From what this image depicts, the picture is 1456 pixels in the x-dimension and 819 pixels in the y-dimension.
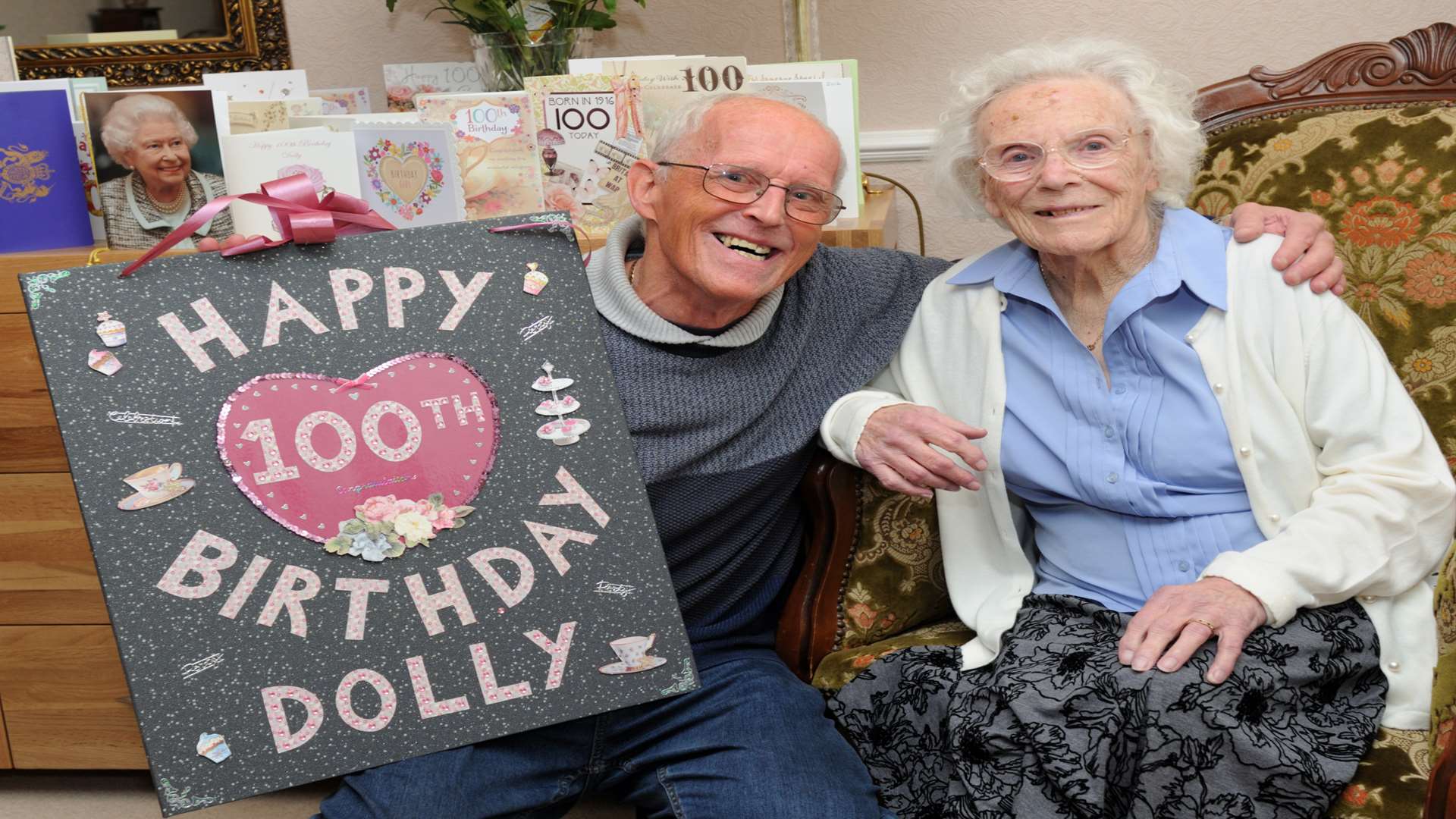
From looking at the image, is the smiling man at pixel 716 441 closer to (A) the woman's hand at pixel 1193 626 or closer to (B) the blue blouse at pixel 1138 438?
(B) the blue blouse at pixel 1138 438

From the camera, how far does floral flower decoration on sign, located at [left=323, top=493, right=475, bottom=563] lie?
1.26 meters

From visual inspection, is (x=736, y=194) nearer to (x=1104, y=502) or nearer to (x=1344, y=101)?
(x=1104, y=502)

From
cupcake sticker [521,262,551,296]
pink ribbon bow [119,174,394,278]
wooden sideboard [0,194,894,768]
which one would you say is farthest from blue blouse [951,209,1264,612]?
pink ribbon bow [119,174,394,278]

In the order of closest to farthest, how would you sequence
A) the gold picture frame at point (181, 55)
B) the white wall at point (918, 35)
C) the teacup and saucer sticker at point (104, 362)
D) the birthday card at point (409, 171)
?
1. the teacup and saucer sticker at point (104, 362)
2. the birthday card at point (409, 171)
3. the white wall at point (918, 35)
4. the gold picture frame at point (181, 55)

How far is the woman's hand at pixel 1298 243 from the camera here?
4.74 ft

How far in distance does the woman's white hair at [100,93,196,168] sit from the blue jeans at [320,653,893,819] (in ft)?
3.75

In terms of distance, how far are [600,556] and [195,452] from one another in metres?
0.43

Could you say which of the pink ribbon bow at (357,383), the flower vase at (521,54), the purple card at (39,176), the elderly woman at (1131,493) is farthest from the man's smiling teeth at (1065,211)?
the purple card at (39,176)

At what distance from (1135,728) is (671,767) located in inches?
21.7

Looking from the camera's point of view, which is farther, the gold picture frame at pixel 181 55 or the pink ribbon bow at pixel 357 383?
the gold picture frame at pixel 181 55

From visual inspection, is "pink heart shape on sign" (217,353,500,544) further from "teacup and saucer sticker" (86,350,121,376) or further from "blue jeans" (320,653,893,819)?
"blue jeans" (320,653,893,819)

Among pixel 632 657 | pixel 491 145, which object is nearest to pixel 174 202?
pixel 491 145

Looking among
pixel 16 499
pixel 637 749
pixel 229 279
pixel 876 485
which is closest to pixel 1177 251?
pixel 876 485

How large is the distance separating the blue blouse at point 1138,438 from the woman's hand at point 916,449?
131 mm
